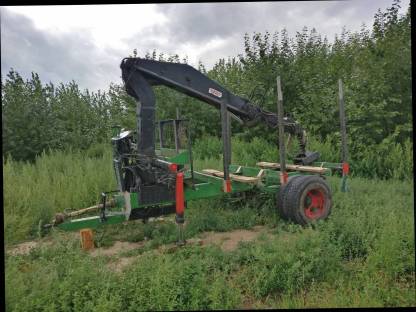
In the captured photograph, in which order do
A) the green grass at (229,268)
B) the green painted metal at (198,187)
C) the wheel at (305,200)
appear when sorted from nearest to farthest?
the green grass at (229,268), the green painted metal at (198,187), the wheel at (305,200)

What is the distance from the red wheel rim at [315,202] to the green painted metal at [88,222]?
8.90ft

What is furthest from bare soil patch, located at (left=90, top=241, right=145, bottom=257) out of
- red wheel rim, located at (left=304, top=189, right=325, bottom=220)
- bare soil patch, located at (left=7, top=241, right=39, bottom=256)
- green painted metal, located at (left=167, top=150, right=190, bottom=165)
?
red wheel rim, located at (left=304, top=189, right=325, bottom=220)

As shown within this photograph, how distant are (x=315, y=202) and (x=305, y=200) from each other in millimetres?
189

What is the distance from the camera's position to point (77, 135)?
36.7 ft

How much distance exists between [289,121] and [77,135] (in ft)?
23.9

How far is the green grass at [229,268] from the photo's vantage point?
11.0ft

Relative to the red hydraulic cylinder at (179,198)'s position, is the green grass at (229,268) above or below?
below

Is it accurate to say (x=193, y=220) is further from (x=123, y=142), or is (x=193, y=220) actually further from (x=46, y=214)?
(x=46, y=214)

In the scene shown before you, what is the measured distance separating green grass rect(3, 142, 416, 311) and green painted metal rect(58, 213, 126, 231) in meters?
0.25

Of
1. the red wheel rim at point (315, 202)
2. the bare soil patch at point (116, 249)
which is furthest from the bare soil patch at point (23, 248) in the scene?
the red wheel rim at point (315, 202)

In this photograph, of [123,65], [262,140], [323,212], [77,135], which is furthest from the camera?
[77,135]

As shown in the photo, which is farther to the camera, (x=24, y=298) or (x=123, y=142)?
(x=123, y=142)

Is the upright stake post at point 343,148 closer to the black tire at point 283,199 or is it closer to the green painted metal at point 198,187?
the green painted metal at point 198,187

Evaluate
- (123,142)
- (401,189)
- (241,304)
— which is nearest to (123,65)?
(123,142)
